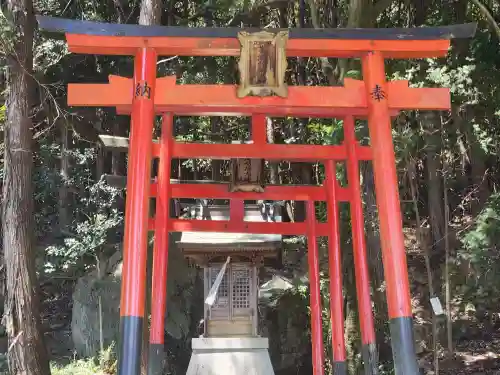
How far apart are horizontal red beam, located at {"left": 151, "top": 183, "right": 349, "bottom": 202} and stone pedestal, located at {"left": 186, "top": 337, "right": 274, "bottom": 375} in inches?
115

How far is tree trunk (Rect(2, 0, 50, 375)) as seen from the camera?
6.74 meters

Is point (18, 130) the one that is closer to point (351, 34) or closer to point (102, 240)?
point (351, 34)

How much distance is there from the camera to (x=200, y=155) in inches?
234

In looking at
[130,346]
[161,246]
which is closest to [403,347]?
[130,346]

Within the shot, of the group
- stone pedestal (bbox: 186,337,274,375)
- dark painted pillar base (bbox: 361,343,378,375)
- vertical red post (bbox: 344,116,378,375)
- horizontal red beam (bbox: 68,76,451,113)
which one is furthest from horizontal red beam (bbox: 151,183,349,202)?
stone pedestal (bbox: 186,337,274,375)

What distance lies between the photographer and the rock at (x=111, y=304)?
12.0 metres

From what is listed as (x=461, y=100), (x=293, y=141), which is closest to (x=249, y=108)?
(x=461, y=100)

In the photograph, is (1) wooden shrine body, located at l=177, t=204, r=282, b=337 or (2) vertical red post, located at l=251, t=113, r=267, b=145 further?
(1) wooden shrine body, located at l=177, t=204, r=282, b=337

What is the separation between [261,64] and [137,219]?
68.7 inches

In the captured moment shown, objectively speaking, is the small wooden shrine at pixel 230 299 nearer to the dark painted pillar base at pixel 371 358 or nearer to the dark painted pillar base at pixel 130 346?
the dark painted pillar base at pixel 371 358

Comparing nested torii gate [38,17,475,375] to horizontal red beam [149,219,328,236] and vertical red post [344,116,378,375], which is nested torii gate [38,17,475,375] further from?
horizontal red beam [149,219,328,236]

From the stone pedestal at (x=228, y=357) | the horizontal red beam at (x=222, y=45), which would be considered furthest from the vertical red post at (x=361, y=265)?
the stone pedestal at (x=228, y=357)

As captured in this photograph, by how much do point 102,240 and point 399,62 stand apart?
7.70 meters

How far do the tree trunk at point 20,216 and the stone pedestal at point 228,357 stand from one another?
8.63 ft
